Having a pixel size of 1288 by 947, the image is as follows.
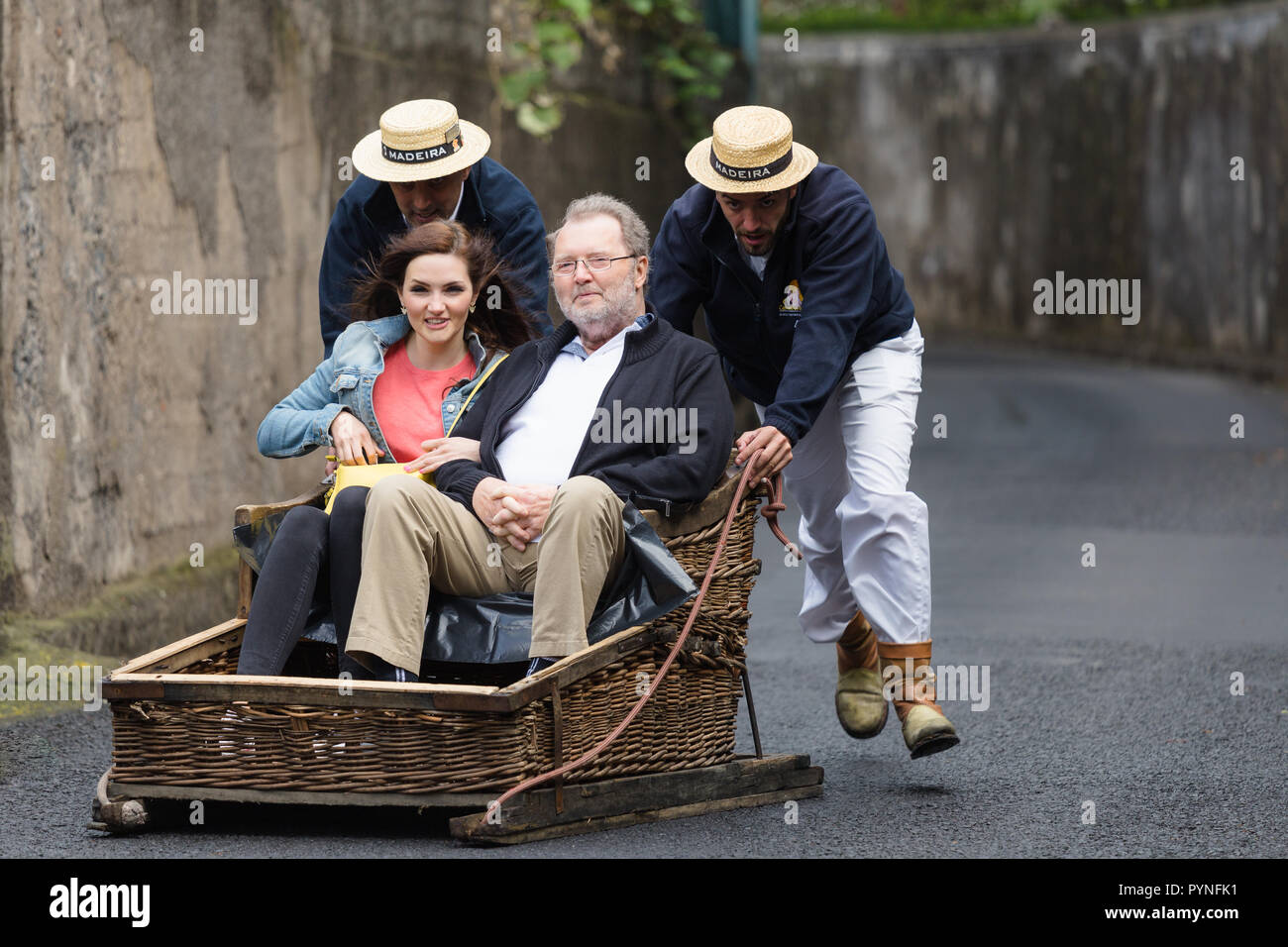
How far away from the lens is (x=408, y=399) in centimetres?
539

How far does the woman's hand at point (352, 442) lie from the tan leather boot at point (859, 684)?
165cm

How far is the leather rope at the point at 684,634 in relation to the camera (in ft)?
14.6

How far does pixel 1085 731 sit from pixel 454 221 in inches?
101

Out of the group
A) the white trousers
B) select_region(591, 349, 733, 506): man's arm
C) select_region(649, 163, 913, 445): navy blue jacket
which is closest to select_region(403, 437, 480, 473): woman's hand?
select_region(591, 349, 733, 506): man's arm

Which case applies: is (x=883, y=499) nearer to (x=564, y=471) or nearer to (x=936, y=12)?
(x=564, y=471)

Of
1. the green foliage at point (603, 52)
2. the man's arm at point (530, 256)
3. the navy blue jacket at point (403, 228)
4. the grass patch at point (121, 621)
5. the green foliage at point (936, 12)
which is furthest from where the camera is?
the green foliage at point (936, 12)

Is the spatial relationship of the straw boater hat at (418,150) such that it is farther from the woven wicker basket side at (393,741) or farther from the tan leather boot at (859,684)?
the tan leather boot at (859,684)

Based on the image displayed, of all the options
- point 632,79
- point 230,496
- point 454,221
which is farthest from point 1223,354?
point 454,221

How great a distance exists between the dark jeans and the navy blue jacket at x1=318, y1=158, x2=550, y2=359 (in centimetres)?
98

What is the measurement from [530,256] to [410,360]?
1.91ft

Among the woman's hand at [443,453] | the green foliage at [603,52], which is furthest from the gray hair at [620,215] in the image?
the green foliage at [603,52]

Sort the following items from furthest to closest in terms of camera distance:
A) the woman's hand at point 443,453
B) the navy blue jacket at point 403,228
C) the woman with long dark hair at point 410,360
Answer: the navy blue jacket at point 403,228
the woman with long dark hair at point 410,360
the woman's hand at point 443,453

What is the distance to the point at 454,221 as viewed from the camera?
18.1 ft
